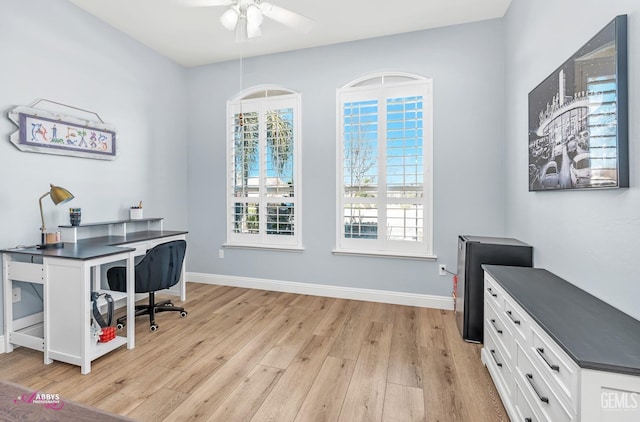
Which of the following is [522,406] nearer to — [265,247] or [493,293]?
[493,293]

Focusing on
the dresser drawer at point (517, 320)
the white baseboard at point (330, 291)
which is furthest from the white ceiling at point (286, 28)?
the white baseboard at point (330, 291)

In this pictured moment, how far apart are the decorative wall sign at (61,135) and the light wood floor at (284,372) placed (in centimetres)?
171

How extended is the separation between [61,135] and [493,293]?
150 inches

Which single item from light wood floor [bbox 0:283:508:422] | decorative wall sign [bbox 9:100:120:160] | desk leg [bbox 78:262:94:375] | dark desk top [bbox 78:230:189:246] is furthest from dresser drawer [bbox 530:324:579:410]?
decorative wall sign [bbox 9:100:120:160]

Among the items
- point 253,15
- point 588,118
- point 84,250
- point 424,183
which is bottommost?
point 84,250

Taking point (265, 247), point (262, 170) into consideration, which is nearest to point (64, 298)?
point (265, 247)

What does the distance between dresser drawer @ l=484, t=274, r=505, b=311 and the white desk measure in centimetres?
269

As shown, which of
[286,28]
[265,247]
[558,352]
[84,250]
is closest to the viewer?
[558,352]

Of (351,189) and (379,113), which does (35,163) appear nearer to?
(351,189)

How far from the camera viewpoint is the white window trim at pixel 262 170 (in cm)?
384

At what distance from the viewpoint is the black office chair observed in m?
2.74

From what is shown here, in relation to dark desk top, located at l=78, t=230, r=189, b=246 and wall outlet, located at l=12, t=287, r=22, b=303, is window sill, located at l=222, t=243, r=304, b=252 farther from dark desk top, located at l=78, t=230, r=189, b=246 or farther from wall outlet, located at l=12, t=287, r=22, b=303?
wall outlet, located at l=12, t=287, r=22, b=303

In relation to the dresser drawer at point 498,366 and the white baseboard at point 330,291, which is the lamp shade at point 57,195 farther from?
the dresser drawer at point 498,366

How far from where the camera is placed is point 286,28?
331cm
